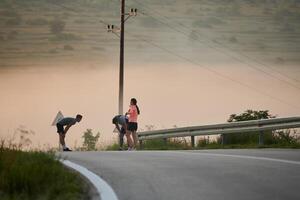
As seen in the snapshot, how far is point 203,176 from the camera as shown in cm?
1159

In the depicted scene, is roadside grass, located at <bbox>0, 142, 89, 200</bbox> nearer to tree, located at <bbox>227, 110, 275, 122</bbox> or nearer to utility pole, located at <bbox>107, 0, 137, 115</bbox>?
tree, located at <bbox>227, 110, 275, 122</bbox>

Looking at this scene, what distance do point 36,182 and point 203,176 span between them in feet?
9.41

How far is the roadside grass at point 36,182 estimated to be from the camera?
938cm

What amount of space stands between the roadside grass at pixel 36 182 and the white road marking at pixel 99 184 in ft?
0.65

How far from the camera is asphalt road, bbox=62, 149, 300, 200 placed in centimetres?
965

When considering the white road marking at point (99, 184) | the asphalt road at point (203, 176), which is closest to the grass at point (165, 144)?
the asphalt road at point (203, 176)

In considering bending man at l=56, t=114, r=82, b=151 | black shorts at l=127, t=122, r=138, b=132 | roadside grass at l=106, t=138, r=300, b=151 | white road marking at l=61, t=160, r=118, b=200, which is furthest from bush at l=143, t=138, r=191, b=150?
white road marking at l=61, t=160, r=118, b=200

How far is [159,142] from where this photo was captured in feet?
86.8

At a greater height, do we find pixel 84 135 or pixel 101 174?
pixel 84 135

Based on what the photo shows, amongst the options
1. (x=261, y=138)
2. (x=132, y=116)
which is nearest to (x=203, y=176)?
(x=261, y=138)

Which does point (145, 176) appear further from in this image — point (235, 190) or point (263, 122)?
point (263, 122)

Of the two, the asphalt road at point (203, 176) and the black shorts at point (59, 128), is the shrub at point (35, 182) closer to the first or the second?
the asphalt road at point (203, 176)

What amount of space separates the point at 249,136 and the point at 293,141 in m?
1.92

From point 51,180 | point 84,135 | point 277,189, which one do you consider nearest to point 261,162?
point 277,189
